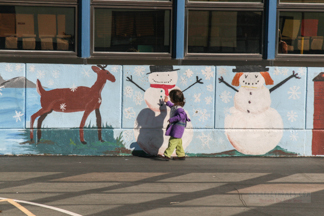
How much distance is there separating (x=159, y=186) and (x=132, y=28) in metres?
3.87

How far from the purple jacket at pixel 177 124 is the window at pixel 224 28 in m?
1.38

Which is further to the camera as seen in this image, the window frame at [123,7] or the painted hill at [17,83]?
the window frame at [123,7]

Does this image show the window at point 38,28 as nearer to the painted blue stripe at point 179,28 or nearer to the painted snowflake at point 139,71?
the painted snowflake at point 139,71

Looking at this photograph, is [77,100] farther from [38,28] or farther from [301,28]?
[301,28]

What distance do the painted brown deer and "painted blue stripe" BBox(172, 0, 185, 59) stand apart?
1474 millimetres

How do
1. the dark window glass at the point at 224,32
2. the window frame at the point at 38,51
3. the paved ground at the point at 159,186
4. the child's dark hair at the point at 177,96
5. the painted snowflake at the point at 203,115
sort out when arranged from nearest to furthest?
1. the paved ground at the point at 159,186
2. the child's dark hair at the point at 177,96
3. the window frame at the point at 38,51
4. the painted snowflake at the point at 203,115
5. the dark window glass at the point at 224,32

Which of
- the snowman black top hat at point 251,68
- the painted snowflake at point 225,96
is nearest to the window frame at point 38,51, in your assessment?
the painted snowflake at point 225,96

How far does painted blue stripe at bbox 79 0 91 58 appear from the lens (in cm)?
897

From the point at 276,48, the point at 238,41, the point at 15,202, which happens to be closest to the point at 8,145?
the point at 15,202

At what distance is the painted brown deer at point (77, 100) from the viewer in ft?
29.2

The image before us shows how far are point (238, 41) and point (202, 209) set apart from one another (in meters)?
4.72

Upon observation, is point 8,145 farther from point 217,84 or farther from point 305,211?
point 305,211

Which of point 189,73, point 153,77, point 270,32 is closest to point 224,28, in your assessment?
point 270,32

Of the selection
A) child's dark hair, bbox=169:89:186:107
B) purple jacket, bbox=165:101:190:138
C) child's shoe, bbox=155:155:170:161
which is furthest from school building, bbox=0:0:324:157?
purple jacket, bbox=165:101:190:138
